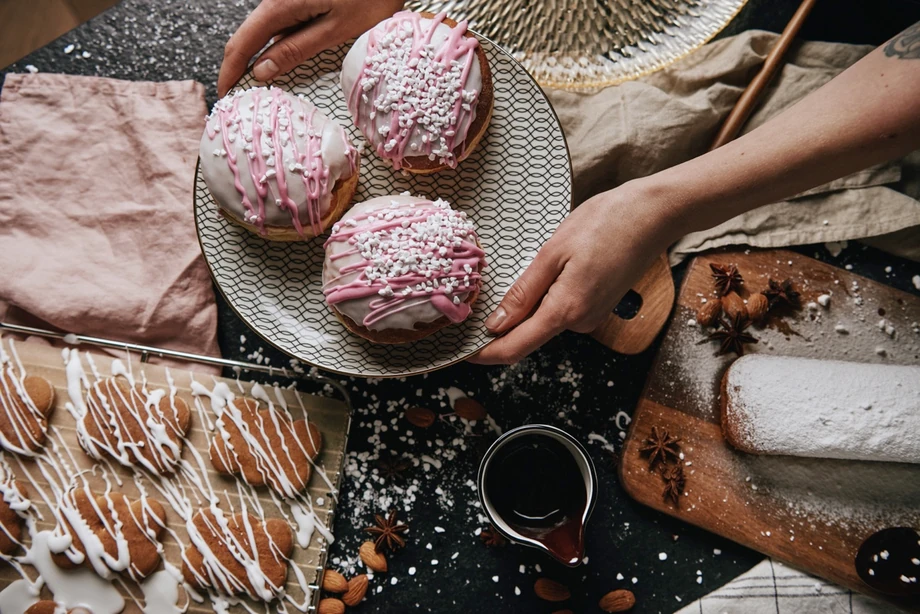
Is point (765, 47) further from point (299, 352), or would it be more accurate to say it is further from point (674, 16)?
point (299, 352)

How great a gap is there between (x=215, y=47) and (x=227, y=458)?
1.16 metres

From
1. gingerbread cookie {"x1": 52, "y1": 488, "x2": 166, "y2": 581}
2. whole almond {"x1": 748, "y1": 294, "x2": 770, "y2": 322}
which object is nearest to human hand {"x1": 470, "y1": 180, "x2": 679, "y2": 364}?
whole almond {"x1": 748, "y1": 294, "x2": 770, "y2": 322}

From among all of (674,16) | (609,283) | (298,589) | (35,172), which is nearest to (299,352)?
(298,589)

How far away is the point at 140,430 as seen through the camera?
1686 millimetres

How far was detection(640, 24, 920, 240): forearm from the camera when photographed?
4.28 ft

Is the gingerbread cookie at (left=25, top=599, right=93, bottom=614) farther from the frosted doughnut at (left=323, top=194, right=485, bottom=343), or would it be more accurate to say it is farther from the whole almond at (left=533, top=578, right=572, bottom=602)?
the whole almond at (left=533, top=578, right=572, bottom=602)

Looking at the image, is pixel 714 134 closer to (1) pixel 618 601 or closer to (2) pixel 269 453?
(1) pixel 618 601

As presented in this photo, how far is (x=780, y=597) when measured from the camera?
169cm

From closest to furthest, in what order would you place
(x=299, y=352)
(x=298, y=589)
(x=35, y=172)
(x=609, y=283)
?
(x=609, y=283)
(x=299, y=352)
(x=298, y=589)
(x=35, y=172)

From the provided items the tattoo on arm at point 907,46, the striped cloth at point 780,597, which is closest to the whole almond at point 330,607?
the striped cloth at point 780,597

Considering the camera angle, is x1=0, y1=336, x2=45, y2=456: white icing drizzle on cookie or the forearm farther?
x1=0, y1=336, x2=45, y2=456: white icing drizzle on cookie

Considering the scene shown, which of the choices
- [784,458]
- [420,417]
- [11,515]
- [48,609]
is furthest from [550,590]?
[11,515]

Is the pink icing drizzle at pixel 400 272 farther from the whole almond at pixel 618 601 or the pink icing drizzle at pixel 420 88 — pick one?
the whole almond at pixel 618 601

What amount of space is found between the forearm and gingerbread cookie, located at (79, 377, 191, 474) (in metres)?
→ 1.33
